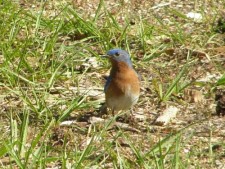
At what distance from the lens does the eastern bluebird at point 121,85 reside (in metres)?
6.45

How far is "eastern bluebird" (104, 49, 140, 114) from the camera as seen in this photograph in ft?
21.1

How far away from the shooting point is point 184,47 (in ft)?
26.0

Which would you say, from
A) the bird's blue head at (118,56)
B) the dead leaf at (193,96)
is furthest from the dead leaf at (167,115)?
the bird's blue head at (118,56)

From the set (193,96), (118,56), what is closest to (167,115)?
(193,96)

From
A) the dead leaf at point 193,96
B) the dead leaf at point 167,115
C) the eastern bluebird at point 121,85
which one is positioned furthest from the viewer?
the dead leaf at point 193,96

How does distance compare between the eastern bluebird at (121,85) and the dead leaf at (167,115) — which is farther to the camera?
the dead leaf at (167,115)

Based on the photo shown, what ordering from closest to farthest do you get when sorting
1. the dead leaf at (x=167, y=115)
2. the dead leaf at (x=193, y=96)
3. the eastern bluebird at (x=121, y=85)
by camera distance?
the eastern bluebird at (x=121, y=85)
the dead leaf at (x=167, y=115)
the dead leaf at (x=193, y=96)

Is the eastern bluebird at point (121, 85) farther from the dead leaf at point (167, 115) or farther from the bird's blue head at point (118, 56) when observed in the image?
the dead leaf at point (167, 115)

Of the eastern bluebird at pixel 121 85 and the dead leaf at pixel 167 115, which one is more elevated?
the eastern bluebird at pixel 121 85

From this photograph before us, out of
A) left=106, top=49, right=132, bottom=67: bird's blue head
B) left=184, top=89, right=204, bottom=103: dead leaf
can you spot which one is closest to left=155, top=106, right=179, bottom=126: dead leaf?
left=184, top=89, right=204, bottom=103: dead leaf

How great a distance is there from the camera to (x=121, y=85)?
254 inches

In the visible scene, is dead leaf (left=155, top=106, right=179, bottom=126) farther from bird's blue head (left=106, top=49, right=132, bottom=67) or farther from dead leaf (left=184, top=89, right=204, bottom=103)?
bird's blue head (left=106, top=49, right=132, bottom=67)

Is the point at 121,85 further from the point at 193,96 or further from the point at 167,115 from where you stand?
the point at 193,96

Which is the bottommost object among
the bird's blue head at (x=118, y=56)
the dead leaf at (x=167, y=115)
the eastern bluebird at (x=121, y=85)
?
the dead leaf at (x=167, y=115)
